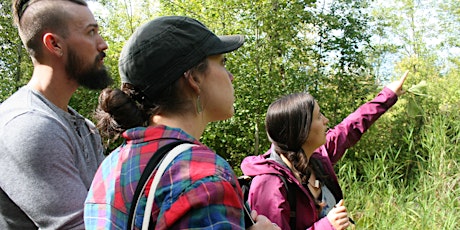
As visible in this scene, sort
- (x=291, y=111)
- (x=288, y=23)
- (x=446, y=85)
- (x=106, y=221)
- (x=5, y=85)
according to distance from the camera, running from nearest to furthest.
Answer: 1. (x=106, y=221)
2. (x=291, y=111)
3. (x=288, y=23)
4. (x=5, y=85)
5. (x=446, y=85)

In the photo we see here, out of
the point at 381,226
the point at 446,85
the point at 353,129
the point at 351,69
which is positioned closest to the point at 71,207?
the point at 353,129

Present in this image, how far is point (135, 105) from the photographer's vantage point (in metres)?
1.24

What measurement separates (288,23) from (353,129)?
4744mm

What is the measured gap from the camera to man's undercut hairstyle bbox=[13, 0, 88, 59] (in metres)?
1.66

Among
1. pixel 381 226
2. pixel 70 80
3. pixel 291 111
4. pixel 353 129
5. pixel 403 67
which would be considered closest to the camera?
pixel 70 80

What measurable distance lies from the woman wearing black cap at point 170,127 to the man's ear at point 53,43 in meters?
0.49

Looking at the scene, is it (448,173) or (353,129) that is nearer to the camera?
(353,129)

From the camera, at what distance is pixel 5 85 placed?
356 inches

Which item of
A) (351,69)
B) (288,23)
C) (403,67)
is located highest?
(288,23)

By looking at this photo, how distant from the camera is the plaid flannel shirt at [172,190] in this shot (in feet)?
3.03

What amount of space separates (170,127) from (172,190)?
0.21 metres

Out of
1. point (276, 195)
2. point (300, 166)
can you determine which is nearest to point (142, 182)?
point (276, 195)

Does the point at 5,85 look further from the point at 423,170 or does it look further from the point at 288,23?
the point at 423,170

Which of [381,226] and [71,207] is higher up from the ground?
[71,207]
